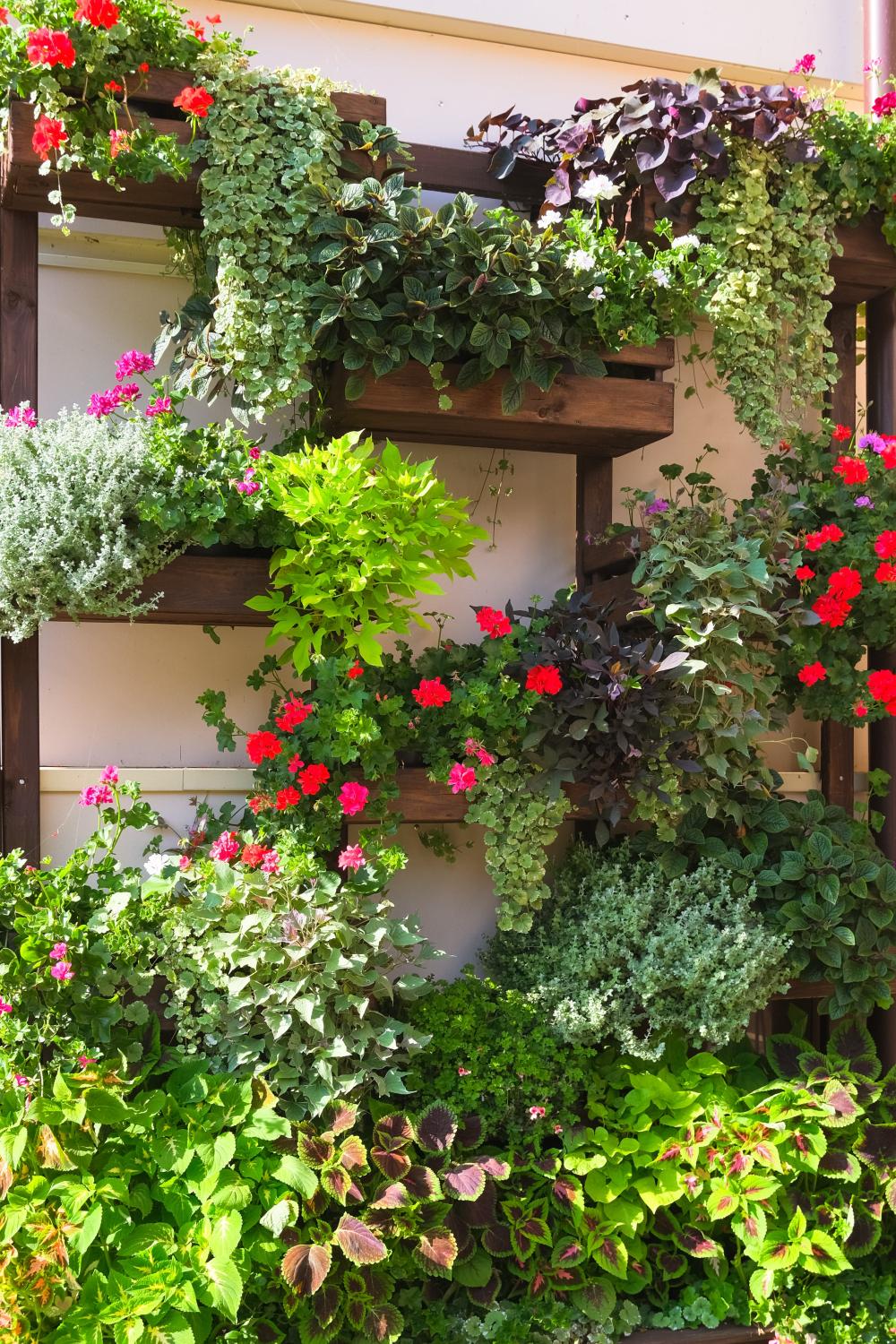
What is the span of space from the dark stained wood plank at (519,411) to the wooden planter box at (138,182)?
1.89 feet

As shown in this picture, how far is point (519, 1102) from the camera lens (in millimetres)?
2676

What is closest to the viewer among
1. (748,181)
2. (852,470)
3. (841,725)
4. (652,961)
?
(652,961)

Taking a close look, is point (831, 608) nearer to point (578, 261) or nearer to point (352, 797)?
point (578, 261)

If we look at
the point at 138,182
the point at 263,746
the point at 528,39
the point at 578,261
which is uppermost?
the point at 528,39

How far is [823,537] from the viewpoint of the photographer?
9.75 feet

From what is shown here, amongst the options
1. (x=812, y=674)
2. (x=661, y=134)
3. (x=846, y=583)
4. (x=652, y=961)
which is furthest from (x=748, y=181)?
(x=652, y=961)

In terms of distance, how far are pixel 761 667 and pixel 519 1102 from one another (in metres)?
1.31

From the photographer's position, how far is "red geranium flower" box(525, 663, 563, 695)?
106 inches

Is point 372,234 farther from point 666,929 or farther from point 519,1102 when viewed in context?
point 519,1102

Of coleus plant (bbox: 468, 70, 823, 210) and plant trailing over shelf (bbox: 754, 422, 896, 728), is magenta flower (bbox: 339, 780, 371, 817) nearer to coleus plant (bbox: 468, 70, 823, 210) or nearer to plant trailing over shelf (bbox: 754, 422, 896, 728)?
plant trailing over shelf (bbox: 754, 422, 896, 728)

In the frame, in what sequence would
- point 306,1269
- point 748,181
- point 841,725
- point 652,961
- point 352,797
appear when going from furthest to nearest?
point 841,725 → point 748,181 → point 652,961 → point 352,797 → point 306,1269

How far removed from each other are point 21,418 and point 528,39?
77.4 inches

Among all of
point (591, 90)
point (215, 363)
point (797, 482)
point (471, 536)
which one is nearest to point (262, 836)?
point (471, 536)

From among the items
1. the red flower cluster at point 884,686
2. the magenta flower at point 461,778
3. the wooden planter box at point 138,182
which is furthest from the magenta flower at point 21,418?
the red flower cluster at point 884,686
